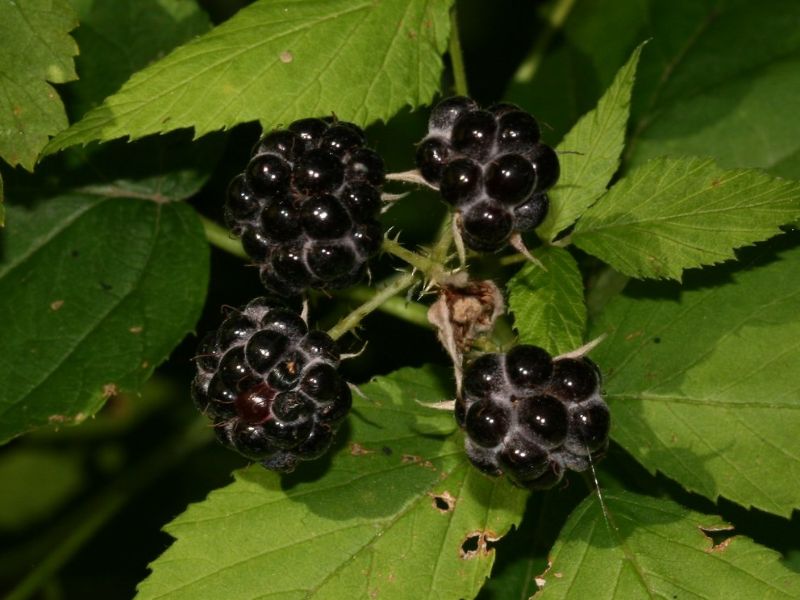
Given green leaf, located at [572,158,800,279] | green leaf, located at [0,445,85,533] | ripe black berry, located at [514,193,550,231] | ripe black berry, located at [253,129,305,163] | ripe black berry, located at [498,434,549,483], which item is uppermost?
ripe black berry, located at [253,129,305,163]

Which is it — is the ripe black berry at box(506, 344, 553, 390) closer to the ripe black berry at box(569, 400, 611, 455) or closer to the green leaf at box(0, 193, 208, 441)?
the ripe black berry at box(569, 400, 611, 455)

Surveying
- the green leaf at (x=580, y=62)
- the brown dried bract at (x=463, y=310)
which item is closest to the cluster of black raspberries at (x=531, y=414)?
the brown dried bract at (x=463, y=310)

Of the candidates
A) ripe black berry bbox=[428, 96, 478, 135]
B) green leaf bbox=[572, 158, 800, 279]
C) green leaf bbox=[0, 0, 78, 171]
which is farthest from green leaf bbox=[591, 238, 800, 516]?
green leaf bbox=[0, 0, 78, 171]

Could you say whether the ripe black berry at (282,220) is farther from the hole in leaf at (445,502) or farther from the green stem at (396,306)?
the hole in leaf at (445,502)

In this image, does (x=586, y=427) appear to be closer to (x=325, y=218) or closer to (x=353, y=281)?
(x=353, y=281)

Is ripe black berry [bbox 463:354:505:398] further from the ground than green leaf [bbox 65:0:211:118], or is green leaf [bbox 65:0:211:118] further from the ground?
green leaf [bbox 65:0:211:118]

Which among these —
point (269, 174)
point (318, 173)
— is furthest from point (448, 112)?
point (269, 174)

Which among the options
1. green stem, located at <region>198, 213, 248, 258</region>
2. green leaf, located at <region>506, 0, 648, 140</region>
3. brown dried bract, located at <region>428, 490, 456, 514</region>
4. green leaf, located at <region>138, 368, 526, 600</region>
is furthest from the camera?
green leaf, located at <region>506, 0, 648, 140</region>
